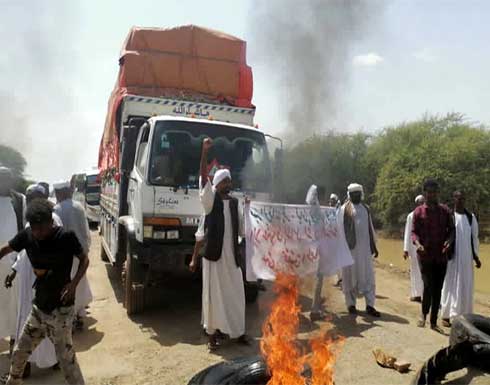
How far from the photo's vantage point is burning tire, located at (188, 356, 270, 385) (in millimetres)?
3516

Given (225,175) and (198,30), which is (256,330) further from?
(198,30)

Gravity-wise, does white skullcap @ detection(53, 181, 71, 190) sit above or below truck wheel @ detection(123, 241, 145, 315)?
above

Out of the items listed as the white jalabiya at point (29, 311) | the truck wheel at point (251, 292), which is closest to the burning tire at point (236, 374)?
the white jalabiya at point (29, 311)

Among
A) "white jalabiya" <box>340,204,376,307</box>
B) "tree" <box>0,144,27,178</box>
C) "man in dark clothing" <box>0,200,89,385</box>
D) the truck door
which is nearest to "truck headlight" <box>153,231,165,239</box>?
the truck door

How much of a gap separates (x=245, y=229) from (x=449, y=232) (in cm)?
275

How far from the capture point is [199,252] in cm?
520

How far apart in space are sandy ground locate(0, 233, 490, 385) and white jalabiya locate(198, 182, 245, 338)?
0.91 ft

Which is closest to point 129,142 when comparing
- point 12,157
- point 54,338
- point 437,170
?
point 54,338

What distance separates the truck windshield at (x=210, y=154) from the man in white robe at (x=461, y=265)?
9.02 ft

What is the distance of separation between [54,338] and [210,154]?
3206 mm

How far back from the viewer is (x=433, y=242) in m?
6.08

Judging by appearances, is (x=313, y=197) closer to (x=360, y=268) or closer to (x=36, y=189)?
(x=360, y=268)

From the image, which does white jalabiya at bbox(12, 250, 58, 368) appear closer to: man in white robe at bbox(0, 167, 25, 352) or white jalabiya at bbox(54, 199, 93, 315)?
man in white robe at bbox(0, 167, 25, 352)

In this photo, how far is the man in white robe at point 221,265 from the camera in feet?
16.8
